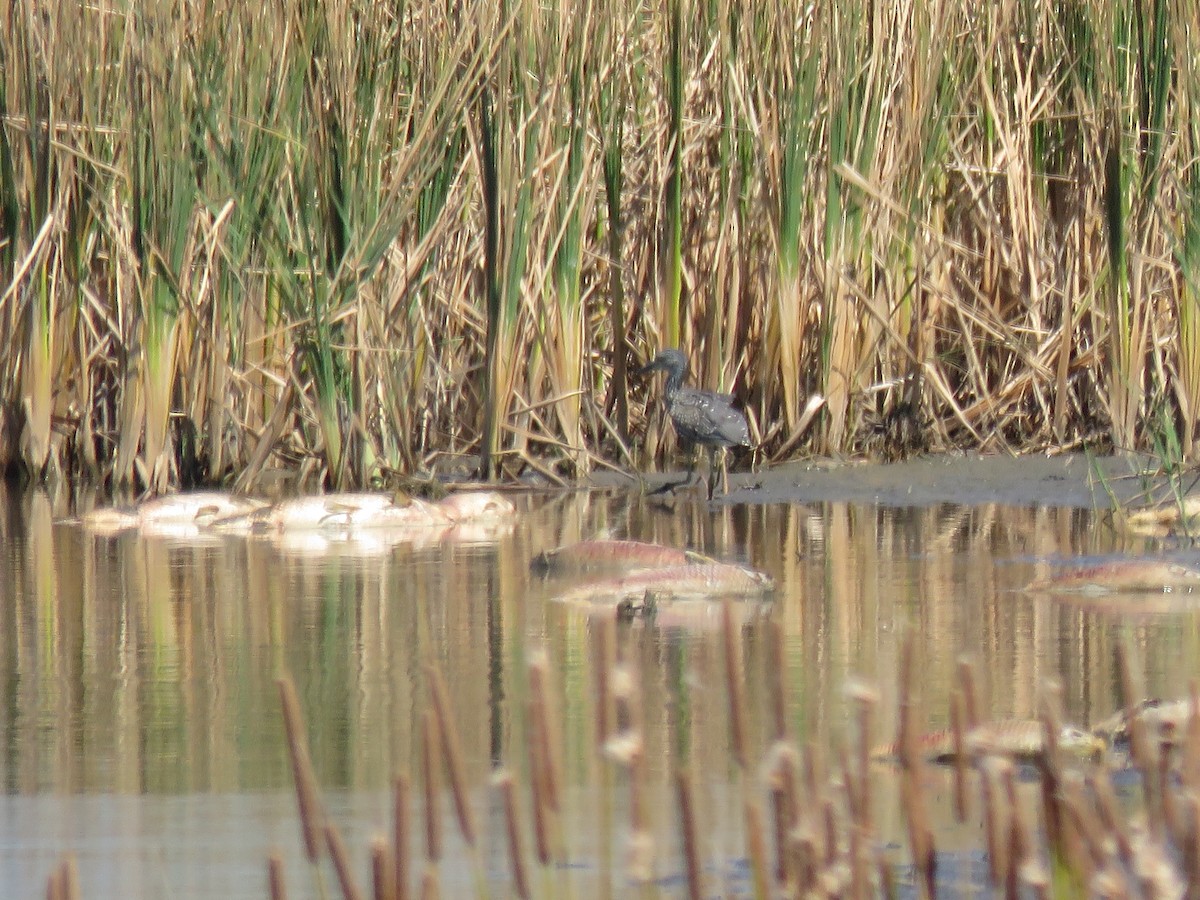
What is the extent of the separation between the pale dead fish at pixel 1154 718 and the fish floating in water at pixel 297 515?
4240 mm

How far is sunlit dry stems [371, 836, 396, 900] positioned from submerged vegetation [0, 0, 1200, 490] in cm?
655

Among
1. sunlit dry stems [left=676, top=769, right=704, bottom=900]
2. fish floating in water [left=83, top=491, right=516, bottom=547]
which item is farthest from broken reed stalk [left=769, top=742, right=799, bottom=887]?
fish floating in water [left=83, top=491, right=516, bottom=547]

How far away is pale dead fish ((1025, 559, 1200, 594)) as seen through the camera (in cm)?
648

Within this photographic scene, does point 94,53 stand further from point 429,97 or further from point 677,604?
point 677,604

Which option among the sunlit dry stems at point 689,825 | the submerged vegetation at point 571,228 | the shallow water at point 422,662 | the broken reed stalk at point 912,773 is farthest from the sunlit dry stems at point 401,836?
the submerged vegetation at point 571,228

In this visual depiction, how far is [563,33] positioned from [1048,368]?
2639 mm

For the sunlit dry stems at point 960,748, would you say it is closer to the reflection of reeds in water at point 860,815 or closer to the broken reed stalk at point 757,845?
the reflection of reeds in water at point 860,815

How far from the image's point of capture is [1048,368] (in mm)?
10094

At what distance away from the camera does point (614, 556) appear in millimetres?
6977

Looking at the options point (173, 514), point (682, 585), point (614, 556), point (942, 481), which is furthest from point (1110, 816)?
point (942, 481)

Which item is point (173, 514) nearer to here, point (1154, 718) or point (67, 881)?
point (1154, 718)

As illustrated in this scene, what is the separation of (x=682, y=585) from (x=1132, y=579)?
1296 millimetres

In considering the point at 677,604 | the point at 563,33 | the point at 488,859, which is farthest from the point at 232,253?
the point at 488,859

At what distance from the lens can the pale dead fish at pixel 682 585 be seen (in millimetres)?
6461
